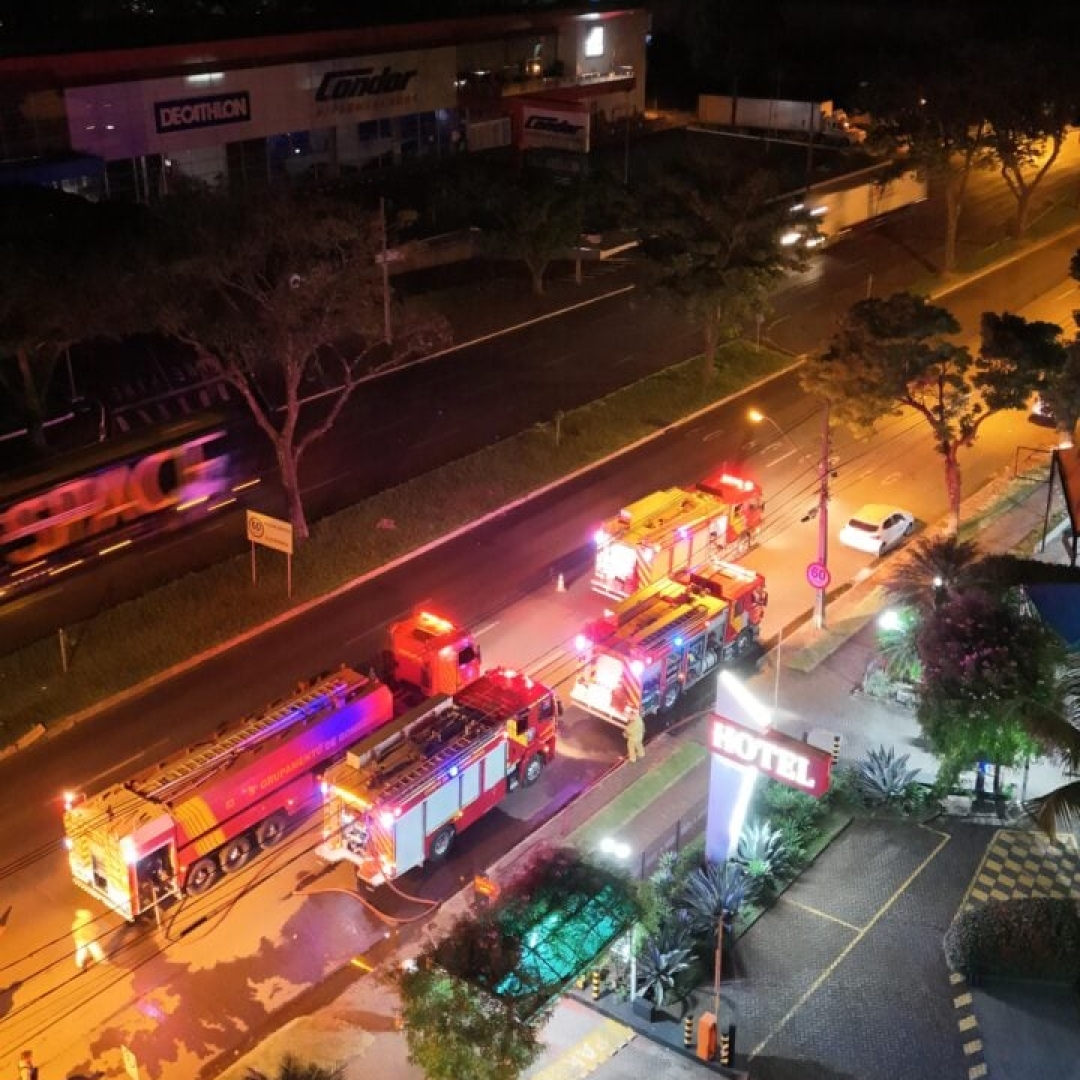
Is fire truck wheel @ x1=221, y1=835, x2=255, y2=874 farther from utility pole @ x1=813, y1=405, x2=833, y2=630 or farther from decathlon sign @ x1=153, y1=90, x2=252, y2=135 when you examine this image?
decathlon sign @ x1=153, y1=90, x2=252, y2=135

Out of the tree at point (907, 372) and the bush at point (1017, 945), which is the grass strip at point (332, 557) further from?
the bush at point (1017, 945)

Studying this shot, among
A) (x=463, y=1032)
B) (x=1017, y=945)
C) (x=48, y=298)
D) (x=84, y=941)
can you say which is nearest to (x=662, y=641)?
(x=1017, y=945)

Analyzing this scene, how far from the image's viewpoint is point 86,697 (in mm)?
35625

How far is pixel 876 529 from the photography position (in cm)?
4447

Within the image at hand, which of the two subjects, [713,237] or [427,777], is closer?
[427,777]

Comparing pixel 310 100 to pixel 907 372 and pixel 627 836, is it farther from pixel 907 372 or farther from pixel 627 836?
pixel 627 836

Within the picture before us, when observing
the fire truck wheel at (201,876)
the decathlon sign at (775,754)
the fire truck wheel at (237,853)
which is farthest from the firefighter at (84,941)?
the decathlon sign at (775,754)

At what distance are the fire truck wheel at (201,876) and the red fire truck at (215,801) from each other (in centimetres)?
3

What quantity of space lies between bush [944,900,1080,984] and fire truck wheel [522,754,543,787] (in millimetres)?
10695

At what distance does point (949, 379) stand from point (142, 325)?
27609mm

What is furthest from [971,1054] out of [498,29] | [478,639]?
[498,29]

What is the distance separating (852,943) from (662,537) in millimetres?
15750

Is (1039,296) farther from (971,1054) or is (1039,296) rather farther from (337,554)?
(971,1054)

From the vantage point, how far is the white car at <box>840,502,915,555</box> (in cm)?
4444
